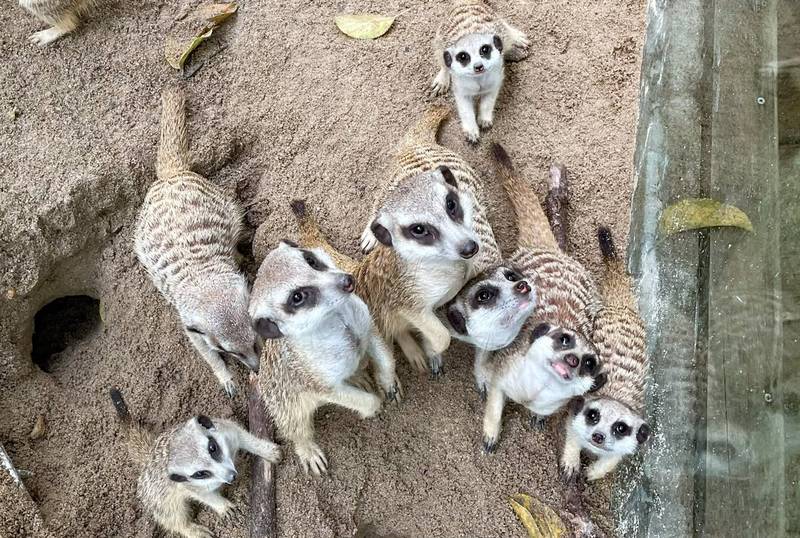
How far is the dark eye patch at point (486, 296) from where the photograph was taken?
6.09 ft

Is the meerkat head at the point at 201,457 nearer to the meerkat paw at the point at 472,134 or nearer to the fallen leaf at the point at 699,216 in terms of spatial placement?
the meerkat paw at the point at 472,134

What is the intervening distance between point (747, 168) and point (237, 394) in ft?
6.64

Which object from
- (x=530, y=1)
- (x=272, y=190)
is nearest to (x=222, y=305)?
(x=272, y=190)

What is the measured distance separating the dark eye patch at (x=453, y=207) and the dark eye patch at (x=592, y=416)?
70cm

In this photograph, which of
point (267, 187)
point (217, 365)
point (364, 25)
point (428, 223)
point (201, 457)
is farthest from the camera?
point (364, 25)

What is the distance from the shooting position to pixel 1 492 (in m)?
2.09

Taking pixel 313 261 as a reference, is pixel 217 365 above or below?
below

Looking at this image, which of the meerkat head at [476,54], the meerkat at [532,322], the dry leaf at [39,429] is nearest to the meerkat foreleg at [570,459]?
the meerkat at [532,322]

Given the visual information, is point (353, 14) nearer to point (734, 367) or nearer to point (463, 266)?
point (463, 266)

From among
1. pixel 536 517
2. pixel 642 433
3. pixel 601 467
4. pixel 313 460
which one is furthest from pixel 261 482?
pixel 642 433

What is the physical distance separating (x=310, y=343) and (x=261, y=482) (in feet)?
2.17

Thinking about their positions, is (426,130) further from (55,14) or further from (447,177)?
(55,14)

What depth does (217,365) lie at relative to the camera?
2.36m

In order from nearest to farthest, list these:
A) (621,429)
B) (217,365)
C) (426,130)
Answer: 1. (621,429)
2. (217,365)
3. (426,130)
